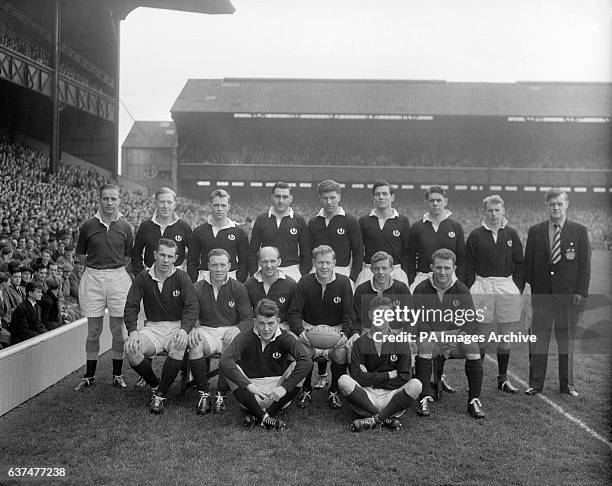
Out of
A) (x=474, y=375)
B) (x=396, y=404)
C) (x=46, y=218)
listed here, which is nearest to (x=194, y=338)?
(x=396, y=404)

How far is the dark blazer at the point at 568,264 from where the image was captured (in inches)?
195

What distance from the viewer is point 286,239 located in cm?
548

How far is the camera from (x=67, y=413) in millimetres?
4414

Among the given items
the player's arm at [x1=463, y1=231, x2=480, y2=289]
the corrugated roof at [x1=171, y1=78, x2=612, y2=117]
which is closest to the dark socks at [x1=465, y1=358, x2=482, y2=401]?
the player's arm at [x1=463, y1=231, x2=480, y2=289]

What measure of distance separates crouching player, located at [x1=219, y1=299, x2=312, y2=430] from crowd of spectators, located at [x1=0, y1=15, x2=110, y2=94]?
7.59m

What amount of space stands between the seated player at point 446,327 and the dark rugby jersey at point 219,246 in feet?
5.94

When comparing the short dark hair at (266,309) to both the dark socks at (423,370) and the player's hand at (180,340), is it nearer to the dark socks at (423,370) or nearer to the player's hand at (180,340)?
the player's hand at (180,340)

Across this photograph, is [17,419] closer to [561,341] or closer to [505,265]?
[505,265]

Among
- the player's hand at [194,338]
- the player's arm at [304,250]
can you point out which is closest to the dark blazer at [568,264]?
the player's arm at [304,250]

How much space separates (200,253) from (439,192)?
2470 millimetres

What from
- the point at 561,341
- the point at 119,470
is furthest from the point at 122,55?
the point at 561,341

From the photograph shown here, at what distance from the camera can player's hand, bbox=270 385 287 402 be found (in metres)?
4.08

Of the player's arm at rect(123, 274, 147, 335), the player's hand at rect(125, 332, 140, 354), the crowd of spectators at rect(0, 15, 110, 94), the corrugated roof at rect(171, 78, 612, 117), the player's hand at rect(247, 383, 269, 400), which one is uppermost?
the corrugated roof at rect(171, 78, 612, 117)

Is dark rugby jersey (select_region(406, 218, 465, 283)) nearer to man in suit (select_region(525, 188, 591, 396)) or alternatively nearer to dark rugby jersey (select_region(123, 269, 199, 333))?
man in suit (select_region(525, 188, 591, 396))
